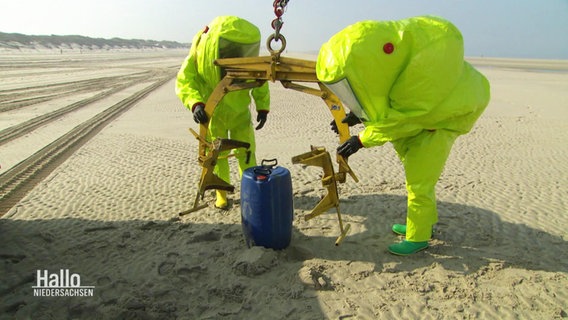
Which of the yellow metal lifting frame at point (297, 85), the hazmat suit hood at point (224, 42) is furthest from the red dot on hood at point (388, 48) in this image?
Result: the hazmat suit hood at point (224, 42)

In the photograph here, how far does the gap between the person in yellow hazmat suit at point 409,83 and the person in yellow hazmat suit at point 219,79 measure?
1.42 meters

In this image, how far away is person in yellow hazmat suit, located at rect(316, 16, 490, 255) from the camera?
303cm

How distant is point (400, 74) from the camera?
3.12m

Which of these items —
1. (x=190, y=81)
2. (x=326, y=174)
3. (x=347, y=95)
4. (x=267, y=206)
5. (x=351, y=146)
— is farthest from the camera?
(x=190, y=81)

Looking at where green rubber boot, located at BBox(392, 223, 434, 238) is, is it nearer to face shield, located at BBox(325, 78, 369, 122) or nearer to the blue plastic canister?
the blue plastic canister

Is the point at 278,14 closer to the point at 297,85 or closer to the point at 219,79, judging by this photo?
the point at 297,85

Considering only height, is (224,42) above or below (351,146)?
above

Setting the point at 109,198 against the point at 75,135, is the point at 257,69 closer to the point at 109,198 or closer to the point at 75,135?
the point at 109,198

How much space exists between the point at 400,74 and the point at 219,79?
2148 millimetres

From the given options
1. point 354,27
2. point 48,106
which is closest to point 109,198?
point 354,27

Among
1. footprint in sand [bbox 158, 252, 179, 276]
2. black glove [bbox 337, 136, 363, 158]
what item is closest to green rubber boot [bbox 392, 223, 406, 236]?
black glove [bbox 337, 136, 363, 158]

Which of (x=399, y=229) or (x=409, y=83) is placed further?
(x=399, y=229)

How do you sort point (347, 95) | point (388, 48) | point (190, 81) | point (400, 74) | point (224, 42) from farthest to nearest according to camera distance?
1. point (190, 81)
2. point (224, 42)
3. point (347, 95)
4. point (400, 74)
5. point (388, 48)

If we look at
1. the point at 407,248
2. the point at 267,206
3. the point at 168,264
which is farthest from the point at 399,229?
the point at 168,264
